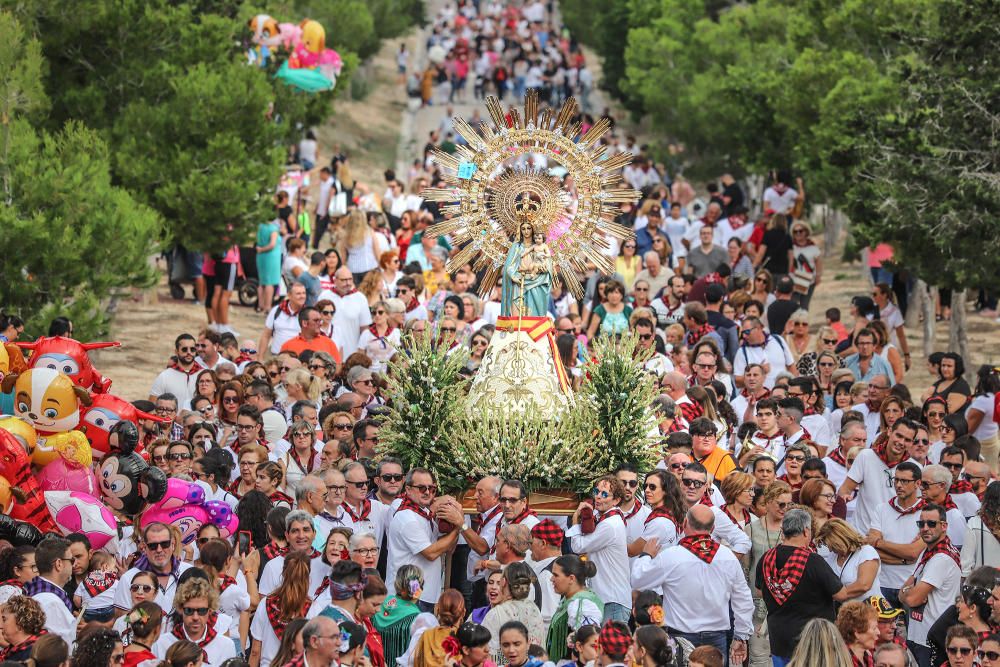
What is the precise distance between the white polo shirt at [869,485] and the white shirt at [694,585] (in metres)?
2.10

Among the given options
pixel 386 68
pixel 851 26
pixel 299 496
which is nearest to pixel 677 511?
pixel 299 496

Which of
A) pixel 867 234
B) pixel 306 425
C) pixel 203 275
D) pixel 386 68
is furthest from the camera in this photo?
pixel 386 68

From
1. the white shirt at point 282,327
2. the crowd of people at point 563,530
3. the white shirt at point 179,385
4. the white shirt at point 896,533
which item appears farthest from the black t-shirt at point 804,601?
the white shirt at point 282,327

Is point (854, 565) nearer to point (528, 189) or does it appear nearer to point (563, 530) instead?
point (563, 530)

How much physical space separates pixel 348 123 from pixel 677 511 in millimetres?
41040

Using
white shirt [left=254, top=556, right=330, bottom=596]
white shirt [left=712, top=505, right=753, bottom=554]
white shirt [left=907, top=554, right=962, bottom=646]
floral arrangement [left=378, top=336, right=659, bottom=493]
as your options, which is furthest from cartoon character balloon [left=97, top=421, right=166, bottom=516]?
white shirt [left=907, top=554, right=962, bottom=646]

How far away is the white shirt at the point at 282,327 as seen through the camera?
18.9 meters

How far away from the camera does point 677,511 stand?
41.9ft

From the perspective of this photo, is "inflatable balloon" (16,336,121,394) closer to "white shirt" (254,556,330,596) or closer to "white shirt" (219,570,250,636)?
"white shirt" (254,556,330,596)

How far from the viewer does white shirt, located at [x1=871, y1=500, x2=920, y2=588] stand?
43.2ft

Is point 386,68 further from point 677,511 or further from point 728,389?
point 677,511

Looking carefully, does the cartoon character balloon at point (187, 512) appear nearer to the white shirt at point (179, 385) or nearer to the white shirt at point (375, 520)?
the white shirt at point (375, 520)

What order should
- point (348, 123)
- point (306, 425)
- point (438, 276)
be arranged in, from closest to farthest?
point (306, 425)
point (438, 276)
point (348, 123)

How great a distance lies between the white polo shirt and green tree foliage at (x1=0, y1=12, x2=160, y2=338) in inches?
362
